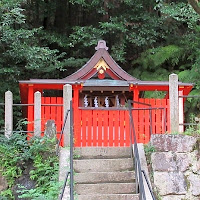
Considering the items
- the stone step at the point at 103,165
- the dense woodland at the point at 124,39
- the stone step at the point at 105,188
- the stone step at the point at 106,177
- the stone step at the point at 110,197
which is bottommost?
the stone step at the point at 110,197

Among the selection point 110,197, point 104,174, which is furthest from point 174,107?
point 110,197

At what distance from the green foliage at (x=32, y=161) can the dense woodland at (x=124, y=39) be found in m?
5.87

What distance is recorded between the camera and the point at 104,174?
269 inches

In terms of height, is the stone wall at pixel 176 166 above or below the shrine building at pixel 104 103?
below

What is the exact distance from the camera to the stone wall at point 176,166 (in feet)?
21.3

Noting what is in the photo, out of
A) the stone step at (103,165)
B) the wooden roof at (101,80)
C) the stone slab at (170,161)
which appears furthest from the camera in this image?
the wooden roof at (101,80)

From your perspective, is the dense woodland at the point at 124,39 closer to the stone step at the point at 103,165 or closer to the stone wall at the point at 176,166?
the stone step at the point at 103,165

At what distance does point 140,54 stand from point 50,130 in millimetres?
9489

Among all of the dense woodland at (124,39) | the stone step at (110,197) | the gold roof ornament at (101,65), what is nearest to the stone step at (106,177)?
the stone step at (110,197)

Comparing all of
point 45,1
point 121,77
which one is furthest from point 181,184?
point 45,1

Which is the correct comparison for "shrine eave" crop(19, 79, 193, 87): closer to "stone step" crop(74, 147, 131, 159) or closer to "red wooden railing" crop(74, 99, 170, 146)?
"red wooden railing" crop(74, 99, 170, 146)

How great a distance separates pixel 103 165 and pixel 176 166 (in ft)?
4.40

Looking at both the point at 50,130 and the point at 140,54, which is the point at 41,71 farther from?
the point at 50,130

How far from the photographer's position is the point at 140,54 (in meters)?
16.7
